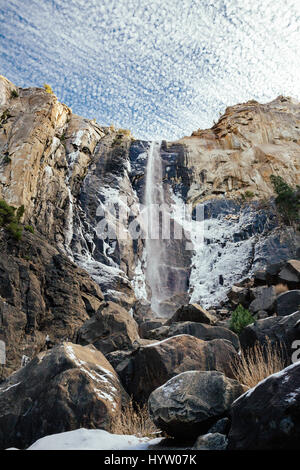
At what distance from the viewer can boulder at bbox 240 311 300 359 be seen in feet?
25.2

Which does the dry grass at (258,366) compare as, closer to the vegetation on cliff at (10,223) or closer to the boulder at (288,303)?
the boulder at (288,303)

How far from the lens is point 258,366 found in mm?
6410

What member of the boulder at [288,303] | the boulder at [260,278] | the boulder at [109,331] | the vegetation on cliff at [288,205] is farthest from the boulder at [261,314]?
the vegetation on cliff at [288,205]

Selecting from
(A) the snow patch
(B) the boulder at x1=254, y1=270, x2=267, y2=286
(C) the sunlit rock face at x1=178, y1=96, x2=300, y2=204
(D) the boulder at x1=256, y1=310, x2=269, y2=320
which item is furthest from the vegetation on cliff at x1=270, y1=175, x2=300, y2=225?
(A) the snow patch

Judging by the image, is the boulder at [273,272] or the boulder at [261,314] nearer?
the boulder at [261,314]

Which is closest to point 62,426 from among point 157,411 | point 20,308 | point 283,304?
point 157,411

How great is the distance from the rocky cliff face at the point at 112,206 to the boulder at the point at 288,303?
11.0m

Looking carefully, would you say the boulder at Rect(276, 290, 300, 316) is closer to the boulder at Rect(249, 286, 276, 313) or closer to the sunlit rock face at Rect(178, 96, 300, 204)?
the boulder at Rect(249, 286, 276, 313)

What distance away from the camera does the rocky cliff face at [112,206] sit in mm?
19594

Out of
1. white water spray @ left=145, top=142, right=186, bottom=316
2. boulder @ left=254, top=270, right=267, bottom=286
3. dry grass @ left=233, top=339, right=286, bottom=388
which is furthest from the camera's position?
white water spray @ left=145, top=142, right=186, bottom=316

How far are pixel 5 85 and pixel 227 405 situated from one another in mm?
48106

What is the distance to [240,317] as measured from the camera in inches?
603

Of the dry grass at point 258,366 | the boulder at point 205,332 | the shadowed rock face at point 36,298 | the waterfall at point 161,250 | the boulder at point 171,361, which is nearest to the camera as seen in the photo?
the dry grass at point 258,366

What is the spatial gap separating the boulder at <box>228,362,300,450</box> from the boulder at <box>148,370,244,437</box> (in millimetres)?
702
